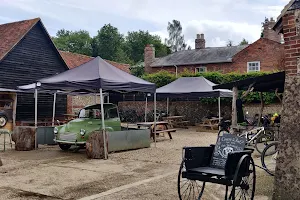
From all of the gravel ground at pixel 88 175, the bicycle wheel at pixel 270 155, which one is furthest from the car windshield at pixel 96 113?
the bicycle wheel at pixel 270 155

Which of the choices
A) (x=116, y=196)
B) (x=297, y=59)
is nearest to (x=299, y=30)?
(x=297, y=59)

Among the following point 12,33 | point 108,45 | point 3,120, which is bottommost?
point 3,120

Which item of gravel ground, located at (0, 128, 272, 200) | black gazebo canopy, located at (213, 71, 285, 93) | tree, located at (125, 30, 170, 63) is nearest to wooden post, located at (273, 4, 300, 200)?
gravel ground, located at (0, 128, 272, 200)

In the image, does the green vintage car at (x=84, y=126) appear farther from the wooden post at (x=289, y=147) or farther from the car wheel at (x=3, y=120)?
the car wheel at (x=3, y=120)

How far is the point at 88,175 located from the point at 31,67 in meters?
15.3

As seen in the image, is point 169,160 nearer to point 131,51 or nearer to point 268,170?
point 268,170

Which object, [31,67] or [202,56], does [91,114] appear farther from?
[202,56]

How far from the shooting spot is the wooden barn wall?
20.0m

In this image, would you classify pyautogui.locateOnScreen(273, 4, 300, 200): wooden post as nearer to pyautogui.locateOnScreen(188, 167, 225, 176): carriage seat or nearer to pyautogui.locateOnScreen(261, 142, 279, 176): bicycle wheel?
pyautogui.locateOnScreen(188, 167, 225, 176): carriage seat

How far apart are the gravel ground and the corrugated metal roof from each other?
2076 cm

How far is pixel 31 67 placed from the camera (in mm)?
21297

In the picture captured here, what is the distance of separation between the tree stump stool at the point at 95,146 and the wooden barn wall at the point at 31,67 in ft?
38.5

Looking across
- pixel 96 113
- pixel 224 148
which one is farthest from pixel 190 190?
pixel 96 113

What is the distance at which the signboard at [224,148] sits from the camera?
5.47 meters
